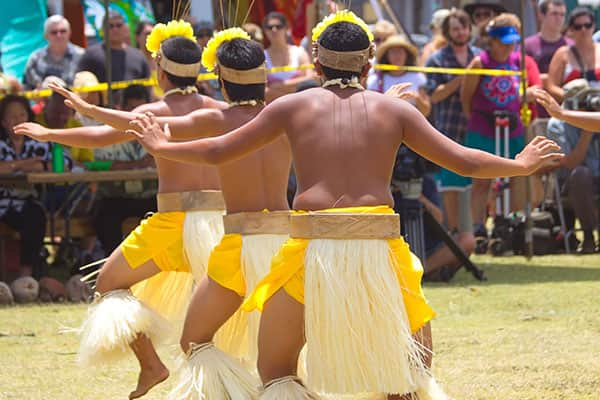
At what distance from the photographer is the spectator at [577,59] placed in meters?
11.3

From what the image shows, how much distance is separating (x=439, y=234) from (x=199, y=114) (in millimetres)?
4724

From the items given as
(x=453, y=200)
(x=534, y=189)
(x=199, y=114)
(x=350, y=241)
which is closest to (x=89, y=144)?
(x=199, y=114)

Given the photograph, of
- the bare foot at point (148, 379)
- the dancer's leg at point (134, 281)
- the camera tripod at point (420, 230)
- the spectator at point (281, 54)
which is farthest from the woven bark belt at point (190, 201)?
the spectator at point (281, 54)

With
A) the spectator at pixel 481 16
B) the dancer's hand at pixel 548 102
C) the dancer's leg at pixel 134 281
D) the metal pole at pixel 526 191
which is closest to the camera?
the dancer's hand at pixel 548 102

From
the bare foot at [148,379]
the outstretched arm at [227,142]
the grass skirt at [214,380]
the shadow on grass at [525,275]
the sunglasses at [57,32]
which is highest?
the sunglasses at [57,32]

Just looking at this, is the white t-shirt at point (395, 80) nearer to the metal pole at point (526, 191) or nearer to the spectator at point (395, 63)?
the spectator at point (395, 63)

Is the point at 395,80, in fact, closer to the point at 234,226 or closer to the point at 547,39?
the point at 547,39

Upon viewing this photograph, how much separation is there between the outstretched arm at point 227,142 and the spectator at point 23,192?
5.21 m

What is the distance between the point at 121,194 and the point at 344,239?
567cm

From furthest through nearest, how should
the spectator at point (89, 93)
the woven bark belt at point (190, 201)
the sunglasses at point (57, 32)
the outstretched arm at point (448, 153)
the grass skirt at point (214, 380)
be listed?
1. the sunglasses at point (57, 32)
2. the spectator at point (89, 93)
3. the woven bark belt at point (190, 201)
4. the grass skirt at point (214, 380)
5. the outstretched arm at point (448, 153)

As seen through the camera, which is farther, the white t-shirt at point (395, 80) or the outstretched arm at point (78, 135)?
the white t-shirt at point (395, 80)

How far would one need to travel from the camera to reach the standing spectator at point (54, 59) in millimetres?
11656

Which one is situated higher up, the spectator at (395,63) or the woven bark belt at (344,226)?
the spectator at (395,63)

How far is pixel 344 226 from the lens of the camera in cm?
444
